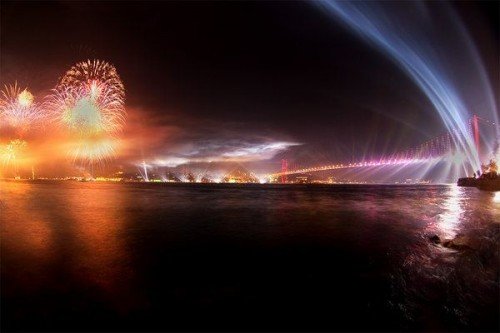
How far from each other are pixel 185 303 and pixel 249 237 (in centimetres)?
1082

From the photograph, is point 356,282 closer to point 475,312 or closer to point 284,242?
point 475,312

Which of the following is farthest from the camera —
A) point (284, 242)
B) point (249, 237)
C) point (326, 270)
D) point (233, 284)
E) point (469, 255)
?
point (249, 237)

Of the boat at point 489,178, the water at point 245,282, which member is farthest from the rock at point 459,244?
the boat at point 489,178

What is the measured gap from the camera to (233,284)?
10.7 meters

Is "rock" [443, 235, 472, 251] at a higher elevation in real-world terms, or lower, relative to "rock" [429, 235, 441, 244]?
higher

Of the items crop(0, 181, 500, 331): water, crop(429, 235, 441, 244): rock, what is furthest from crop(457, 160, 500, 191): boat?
crop(429, 235, 441, 244): rock

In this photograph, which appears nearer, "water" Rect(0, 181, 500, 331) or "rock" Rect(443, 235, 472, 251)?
"water" Rect(0, 181, 500, 331)

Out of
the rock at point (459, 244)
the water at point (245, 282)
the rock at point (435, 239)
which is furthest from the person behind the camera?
the rock at point (435, 239)

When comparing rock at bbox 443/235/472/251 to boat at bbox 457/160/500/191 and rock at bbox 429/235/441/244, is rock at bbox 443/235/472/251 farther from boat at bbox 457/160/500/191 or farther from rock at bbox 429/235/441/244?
boat at bbox 457/160/500/191

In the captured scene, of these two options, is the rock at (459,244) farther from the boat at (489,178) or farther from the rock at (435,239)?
the boat at (489,178)

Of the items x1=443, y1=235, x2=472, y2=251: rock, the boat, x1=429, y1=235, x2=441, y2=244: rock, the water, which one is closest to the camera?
the water

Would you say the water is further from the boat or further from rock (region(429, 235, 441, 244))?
the boat

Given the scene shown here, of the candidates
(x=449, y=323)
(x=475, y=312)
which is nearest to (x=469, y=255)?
(x=475, y=312)

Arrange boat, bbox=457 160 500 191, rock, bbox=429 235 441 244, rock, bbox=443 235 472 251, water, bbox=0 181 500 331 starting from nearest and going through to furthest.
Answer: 1. water, bbox=0 181 500 331
2. rock, bbox=443 235 472 251
3. rock, bbox=429 235 441 244
4. boat, bbox=457 160 500 191
